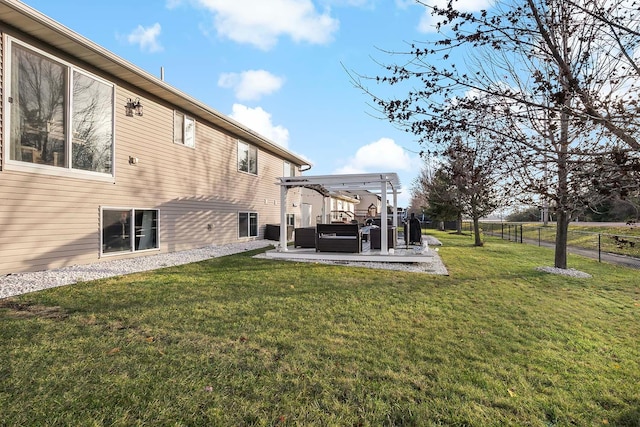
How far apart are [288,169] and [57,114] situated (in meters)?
13.2

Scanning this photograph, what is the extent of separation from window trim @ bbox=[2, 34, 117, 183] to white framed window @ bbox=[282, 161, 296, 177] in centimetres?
1096

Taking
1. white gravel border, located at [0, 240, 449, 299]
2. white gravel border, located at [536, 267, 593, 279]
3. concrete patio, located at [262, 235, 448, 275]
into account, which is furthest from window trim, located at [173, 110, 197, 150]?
white gravel border, located at [536, 267, 593, 279]

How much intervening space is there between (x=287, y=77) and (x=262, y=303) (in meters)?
8.94

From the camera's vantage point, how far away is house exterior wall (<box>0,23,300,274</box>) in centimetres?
633

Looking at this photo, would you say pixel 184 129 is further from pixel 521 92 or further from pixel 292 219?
pixel 521 92

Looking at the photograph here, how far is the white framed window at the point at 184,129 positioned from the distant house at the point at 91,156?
0.03 meters

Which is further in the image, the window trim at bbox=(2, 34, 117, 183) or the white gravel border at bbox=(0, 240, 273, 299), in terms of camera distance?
the window trim at bbox=(2, 34, 117, 183)

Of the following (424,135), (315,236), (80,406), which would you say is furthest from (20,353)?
(315,236)

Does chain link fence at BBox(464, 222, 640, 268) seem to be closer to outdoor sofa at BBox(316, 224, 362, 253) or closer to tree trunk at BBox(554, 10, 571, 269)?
tree trunk at BBox(554, 10, 571, 269)

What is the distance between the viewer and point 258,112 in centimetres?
1947

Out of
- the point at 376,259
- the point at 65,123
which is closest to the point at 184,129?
the point at 65,123

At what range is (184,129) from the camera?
11.0 meters

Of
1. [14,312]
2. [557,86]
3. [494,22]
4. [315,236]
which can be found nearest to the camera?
[494,22]

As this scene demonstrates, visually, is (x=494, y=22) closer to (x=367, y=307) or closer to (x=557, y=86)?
(x=557, y=86)
